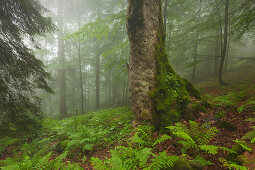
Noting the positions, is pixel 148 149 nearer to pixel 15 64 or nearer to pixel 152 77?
pixel 152 77

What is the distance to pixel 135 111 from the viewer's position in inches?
169

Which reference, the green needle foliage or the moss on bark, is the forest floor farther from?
the green needle foliage

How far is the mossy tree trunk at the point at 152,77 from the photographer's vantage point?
12.1 ft

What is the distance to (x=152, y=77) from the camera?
13.7ft

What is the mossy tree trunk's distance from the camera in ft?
12.1

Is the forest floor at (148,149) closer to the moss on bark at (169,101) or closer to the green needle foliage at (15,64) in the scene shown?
the moss on bark at (169,101)

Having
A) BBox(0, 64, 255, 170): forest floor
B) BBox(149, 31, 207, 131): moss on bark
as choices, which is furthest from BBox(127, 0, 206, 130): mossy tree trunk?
BBox(0, 64, 255, 170): forest floor

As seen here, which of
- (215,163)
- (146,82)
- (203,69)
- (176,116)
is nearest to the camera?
(215,163)

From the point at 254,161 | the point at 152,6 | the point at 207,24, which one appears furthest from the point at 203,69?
the point at 254,161

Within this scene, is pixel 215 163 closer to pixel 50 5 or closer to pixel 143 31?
pixel 143 31

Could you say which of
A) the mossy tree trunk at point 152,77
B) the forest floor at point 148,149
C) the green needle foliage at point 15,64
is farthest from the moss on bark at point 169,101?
the green needle foliage at point 15,64

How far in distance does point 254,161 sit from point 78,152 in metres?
4.44

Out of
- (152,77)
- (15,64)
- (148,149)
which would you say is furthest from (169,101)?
(15,64)

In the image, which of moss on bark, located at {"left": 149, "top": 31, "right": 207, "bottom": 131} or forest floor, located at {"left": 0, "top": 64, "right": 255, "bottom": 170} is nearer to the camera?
forest floor, located at {"left": 0, "top": 64, "right": 255, "bottom": 170}
